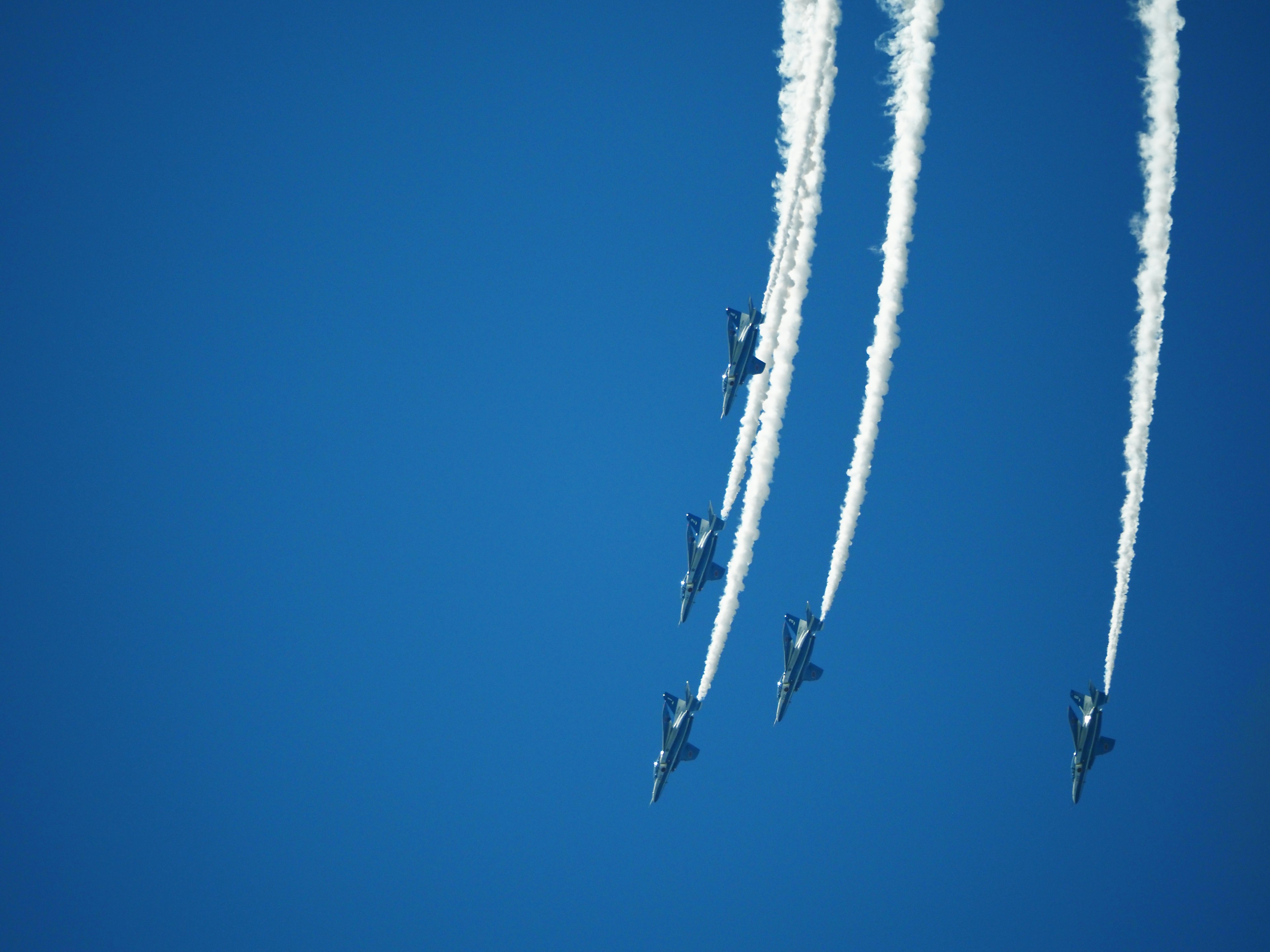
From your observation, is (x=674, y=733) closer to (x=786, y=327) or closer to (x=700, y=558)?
(x=700, y=558)

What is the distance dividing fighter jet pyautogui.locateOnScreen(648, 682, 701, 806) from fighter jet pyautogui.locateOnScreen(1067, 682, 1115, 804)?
12070 mm

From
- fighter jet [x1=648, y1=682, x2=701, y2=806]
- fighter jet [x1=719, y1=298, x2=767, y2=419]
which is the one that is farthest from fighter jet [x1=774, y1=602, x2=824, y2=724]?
fighter jet [x1=719, y1=298, x2=767, y2=419]

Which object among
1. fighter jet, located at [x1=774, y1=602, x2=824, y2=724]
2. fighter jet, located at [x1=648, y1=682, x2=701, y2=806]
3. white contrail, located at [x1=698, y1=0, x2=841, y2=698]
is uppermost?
white contrail, located at [x1=698, y1=0, x2=841, y2=698]

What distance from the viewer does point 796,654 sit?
2689 centimetres

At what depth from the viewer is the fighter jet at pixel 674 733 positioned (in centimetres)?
2720

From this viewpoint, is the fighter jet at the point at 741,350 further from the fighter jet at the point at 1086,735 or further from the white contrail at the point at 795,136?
the fighter jet at the point at 1086,735

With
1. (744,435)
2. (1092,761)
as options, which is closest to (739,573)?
(744,435)

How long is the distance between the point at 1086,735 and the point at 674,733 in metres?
13.3

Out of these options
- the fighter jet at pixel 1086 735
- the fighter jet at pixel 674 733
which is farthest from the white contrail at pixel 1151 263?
the fighter jet at pixel 674 733

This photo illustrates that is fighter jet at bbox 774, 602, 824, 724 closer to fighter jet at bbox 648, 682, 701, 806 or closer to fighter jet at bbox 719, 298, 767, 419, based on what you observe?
fighter jet at bbox 648, 682, 701, 806

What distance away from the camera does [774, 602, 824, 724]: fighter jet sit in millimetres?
26562

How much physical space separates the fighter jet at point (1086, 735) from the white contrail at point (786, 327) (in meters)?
11.5

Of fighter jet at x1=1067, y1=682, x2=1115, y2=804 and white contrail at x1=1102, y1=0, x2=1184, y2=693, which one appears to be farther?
fighter jet at x1=1067, y1=682, x2=1115, y2=804

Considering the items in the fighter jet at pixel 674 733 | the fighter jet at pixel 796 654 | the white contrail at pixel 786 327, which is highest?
the white contrail at pixel 786 327
